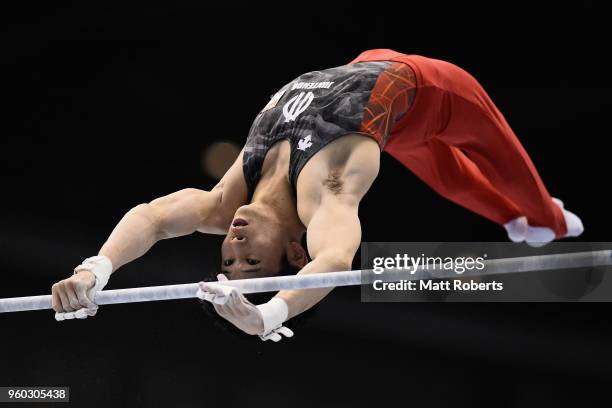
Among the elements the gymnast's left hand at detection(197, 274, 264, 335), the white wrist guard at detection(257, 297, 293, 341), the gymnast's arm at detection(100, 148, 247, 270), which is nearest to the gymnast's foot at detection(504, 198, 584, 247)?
the gymnast's arm at detection(100, 148, 247, 270)

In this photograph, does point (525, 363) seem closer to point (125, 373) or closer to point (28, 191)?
point (125, 373)

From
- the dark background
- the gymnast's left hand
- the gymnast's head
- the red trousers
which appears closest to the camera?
the gymnast's left hand

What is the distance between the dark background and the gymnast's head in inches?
67.6

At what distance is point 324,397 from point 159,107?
1.77 m

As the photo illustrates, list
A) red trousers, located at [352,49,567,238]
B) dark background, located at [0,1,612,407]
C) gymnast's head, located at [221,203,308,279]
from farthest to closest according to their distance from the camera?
dark background, located at [0,1,612,407]
red trousers, located at [352,49,567,238]
gymnast's head, located at [221,203,308,279]

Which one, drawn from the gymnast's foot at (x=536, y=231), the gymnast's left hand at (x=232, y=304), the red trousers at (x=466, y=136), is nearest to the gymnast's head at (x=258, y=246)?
the gymnast's left hand at (x=232, y=304)

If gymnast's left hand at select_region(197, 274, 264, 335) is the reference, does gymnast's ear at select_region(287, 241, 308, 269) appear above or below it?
above

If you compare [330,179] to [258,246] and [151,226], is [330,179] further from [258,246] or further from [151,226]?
[151,226]

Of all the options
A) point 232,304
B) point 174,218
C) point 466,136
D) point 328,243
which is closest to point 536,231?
point 466,136

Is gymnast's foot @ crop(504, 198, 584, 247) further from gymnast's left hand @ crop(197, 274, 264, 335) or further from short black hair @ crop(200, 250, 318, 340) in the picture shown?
gymnast's left hand @ crop(197, 274, 264, 335)

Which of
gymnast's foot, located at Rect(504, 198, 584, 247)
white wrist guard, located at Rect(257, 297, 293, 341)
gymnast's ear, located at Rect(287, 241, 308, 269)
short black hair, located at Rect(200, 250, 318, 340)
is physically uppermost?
gymnast's foot, located at Rect(504, 198, 584, 247)

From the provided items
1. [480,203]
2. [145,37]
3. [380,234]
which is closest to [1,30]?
[145,37]

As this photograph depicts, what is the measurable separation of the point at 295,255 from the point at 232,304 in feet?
2.28

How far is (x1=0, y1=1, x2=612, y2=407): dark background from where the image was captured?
431 cm
